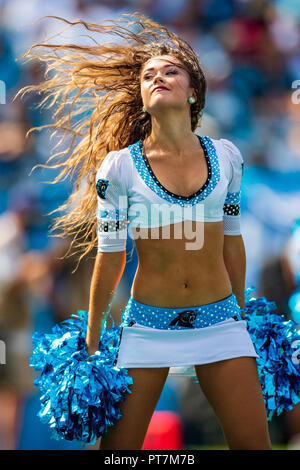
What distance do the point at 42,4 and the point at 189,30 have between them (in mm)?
1354

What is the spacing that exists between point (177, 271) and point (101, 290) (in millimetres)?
322

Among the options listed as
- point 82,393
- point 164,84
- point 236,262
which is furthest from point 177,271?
point 164,84

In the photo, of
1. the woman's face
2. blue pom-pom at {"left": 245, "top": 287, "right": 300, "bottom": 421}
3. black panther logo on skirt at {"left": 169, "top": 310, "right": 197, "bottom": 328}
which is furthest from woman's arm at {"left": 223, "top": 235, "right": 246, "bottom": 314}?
the woman's face

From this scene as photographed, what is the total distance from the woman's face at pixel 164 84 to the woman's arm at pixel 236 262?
0.63 meters

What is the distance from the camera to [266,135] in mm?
5805

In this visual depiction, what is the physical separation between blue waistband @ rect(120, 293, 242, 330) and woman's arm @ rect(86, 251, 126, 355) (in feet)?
0.42

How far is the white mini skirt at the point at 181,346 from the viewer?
2.65 metres

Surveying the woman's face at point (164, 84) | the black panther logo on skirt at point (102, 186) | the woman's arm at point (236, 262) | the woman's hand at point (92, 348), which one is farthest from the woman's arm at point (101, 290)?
the woman's face at point (164, 84)

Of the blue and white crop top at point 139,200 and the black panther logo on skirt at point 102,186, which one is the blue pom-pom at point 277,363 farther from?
the black panther logo on skirt at point 102,186

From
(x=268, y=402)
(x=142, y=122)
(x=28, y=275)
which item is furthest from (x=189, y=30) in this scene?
(x=268, y=402)

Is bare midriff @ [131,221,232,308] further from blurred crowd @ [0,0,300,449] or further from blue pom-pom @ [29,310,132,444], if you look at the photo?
blurred crowd @ [0,0,300,449]

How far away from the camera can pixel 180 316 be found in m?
2.68

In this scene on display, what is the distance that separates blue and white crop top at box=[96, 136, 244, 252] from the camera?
269 cm

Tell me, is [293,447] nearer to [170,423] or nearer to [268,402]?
[170,423]
